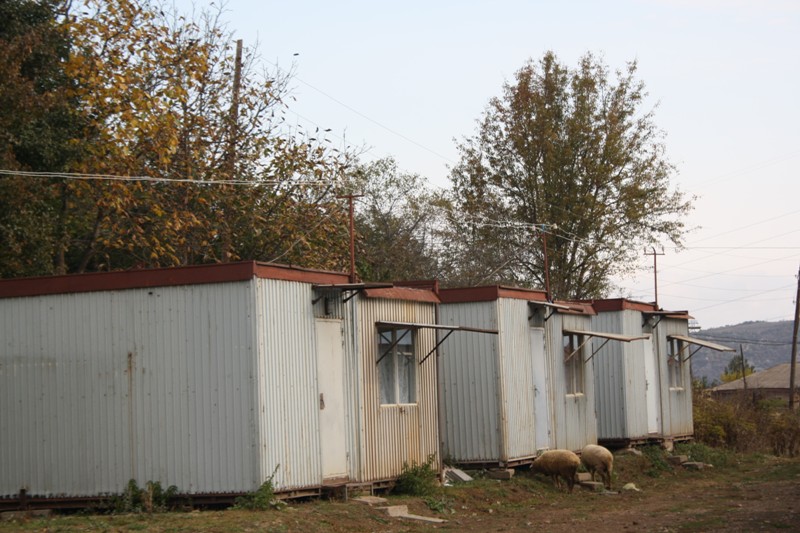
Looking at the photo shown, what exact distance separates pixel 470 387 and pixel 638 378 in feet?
26.9

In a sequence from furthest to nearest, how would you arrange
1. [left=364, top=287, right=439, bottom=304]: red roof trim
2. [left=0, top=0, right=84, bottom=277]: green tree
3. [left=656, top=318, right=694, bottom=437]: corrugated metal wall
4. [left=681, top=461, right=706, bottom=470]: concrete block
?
[left=656, top=318, right=694, bottom=437]: corrugated metal wall
[left=681, top=461, right=706, bottom=470]: concrete block
[left=0, top=0, right=84, bottom=277]: green tree
[left=364, top=287, right=439, bottom=304]: red roof trim

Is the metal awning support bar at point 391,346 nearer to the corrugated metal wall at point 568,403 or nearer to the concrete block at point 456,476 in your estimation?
the concrete block at point 456,476

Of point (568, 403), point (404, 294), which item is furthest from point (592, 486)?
point (404, 294)

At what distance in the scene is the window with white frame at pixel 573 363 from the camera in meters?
23.1

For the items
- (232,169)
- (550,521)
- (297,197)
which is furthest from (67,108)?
(550,521)

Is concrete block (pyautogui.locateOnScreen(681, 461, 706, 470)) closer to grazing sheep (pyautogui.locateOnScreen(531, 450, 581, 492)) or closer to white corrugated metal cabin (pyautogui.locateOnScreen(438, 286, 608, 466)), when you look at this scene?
white corrugated metal cabin (pyautogui.locateOnScreen(438, 286, 608, 466))

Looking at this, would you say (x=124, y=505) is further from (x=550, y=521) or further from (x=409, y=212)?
(x=409, y=212)

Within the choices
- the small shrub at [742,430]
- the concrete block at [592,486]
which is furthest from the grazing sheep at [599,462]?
the small shrub at [742,430]

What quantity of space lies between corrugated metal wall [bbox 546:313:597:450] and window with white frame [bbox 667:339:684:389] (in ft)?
19.6

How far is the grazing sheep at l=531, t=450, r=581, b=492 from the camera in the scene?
65.1ft

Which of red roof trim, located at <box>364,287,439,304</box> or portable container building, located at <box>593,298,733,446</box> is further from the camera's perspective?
portable container building, located at <box>593,298,733,446</box>

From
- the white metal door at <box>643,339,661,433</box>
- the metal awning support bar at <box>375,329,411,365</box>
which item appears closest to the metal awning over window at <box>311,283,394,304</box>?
the metal awning support bar at <box>375,329,411,365</box>

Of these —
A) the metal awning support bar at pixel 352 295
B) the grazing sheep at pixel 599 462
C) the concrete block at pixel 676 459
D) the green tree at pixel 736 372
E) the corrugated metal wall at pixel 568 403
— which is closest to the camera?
the metal awning support bar at pixel 352 295

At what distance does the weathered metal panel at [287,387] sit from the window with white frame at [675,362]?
16644 millimetres
